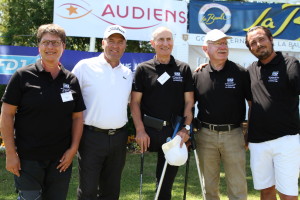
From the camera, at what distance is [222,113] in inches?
155

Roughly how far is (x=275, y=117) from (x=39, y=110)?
255 cm

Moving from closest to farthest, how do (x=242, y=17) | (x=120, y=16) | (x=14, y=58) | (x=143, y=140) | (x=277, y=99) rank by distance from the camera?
(x=277, y=99)
(x=143, y=140)
(x=14, y=58)
(x=120, y=16)
(x=242, y=17)

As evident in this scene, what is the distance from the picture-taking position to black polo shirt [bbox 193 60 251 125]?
3943 mm

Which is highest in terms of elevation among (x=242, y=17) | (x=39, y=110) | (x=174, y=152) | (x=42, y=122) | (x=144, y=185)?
(x=242, y=17)

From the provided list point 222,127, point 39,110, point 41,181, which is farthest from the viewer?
point 222,127

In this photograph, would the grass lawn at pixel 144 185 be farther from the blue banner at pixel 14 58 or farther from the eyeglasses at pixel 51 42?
the eyeglasses at pixel 51 42

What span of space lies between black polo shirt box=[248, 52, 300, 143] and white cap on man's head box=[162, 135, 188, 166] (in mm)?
946

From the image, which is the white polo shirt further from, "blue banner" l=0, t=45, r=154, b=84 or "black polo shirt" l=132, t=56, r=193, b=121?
"blue banner" l=0, t=45, r=154, b=84

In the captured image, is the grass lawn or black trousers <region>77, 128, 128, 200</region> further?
the grass lawn

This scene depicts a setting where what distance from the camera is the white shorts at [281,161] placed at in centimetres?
377

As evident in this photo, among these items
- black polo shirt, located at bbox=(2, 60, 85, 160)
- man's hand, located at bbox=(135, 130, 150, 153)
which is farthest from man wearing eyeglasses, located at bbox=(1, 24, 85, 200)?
man's hand, located at bbox=(135, 130, 150, 153)

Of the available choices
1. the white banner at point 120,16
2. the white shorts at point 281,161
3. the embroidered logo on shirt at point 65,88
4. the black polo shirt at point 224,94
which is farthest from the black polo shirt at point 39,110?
the white banner at point 120,16

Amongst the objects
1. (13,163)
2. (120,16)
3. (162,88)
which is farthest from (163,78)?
(120,16)

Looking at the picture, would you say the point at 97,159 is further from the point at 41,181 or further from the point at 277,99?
the point at 277,99
